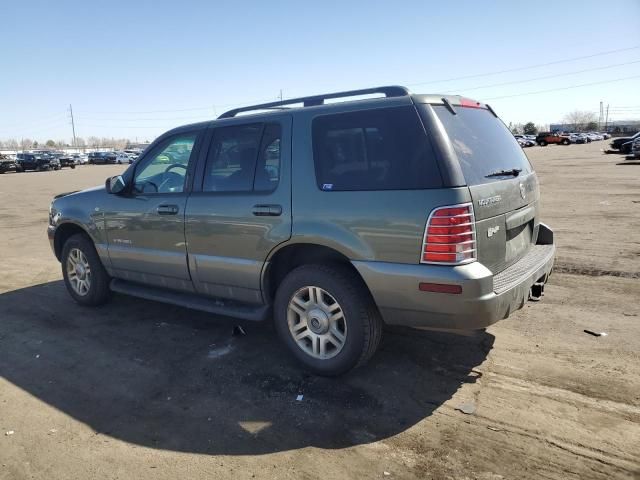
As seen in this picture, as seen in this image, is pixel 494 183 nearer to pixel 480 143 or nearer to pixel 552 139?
pixel 480 143

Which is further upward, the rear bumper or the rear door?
the rear door

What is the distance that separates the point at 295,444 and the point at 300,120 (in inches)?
91.8

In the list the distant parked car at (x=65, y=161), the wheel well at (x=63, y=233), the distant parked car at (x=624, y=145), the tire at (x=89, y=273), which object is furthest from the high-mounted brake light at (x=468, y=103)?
the distant parked car at (x=65, y=161)

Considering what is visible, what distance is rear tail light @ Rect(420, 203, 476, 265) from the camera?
3066mm

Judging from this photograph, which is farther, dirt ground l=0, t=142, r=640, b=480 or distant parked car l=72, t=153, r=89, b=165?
distant parked car l=72, t=153, r=89, b=165

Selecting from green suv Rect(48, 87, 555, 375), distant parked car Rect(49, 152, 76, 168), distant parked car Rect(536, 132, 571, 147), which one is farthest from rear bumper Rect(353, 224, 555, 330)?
distant parked car Rect(536, 132, 571, 147)

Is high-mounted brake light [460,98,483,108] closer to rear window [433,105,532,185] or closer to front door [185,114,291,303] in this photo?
rear window [433,105,532,185]

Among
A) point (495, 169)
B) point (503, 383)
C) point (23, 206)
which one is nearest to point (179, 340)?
point (503, 383)

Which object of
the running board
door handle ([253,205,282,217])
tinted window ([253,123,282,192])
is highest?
tinted window ([253,123,282,192])

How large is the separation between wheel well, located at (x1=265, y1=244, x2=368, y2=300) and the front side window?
1240 millimetres

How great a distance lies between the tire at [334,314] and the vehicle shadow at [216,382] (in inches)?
6.5

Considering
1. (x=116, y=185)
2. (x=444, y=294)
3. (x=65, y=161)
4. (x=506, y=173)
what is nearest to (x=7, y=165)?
(x=65, y=161)

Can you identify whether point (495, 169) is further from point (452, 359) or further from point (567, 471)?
point (567, 471)

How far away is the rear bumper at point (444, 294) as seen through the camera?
3096 millimetres
